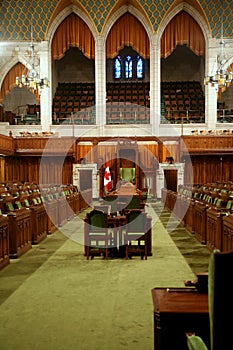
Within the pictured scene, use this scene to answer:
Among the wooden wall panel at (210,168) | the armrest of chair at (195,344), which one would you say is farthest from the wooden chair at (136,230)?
the wooden wall panel at (210,168)

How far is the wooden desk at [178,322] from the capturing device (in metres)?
1.98

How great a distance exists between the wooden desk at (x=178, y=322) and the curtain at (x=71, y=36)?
19.2 metres

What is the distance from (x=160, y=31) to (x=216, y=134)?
6184 mm

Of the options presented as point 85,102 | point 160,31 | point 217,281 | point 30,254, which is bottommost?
point 30,254

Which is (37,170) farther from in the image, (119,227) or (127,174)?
(119,227)

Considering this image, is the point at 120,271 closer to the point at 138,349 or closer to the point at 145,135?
the point at 138,349

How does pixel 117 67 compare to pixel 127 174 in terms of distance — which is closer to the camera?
pixel 127 174

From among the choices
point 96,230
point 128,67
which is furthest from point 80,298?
point 128,67

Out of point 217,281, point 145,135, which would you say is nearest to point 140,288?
point 217,281

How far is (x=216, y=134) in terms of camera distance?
16.9 m

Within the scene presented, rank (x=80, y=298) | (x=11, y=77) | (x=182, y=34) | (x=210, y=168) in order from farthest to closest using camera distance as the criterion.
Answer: (x=11, y=77) → (x=182, y=34) → (x=210, y=168) → (x=80, y=298)

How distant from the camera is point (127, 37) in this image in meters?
20.0

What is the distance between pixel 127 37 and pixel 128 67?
14.3ft

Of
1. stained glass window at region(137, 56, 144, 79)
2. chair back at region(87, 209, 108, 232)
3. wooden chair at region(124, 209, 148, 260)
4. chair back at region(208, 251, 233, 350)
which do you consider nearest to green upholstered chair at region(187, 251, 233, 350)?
chair back at region(208, 251, 233, 350)
